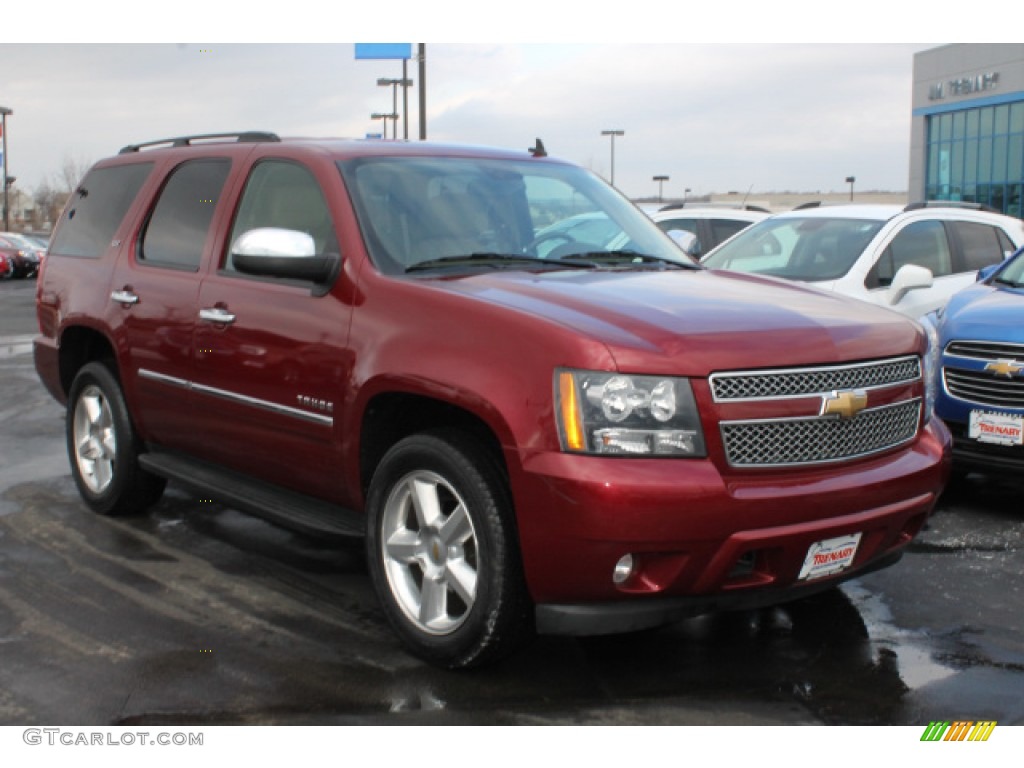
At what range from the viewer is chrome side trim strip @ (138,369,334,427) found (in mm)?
4660

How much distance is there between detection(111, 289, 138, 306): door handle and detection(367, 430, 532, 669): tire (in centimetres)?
208

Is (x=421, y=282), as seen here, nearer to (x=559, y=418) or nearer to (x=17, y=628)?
(x=559, y=418)

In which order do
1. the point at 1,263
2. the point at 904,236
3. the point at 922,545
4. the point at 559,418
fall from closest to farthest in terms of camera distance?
the point at 559,418 → the point at 922,545 → the point at 904,236 → the point at 1,263

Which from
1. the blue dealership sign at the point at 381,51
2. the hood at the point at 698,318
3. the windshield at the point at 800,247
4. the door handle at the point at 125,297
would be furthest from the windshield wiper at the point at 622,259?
the blue dealership sign at the point at 381,51

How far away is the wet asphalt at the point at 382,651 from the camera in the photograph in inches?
152

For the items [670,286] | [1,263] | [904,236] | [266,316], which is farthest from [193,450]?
[1,263]

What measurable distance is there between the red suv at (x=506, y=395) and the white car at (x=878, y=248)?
3.99 meters

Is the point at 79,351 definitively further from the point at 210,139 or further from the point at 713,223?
the point at 713,223

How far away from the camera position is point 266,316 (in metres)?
4.90

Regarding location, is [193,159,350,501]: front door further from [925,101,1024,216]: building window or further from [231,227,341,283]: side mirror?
[925,101,1024,216]: building window

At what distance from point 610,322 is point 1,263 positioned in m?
39.7

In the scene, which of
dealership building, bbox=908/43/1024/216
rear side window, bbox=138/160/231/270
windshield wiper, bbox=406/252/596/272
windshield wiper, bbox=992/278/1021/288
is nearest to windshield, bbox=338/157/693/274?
windshield wiper, bbox=406/252/596/272

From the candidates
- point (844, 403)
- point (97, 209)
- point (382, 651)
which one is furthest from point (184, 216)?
point (844, 403)
